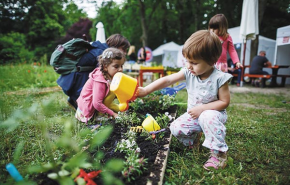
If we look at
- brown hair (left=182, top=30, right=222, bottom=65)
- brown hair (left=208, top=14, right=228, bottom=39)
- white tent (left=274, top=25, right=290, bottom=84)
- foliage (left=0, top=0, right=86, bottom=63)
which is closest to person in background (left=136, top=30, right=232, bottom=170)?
brown hair (left=182, top=30, right=222, bottom=65)

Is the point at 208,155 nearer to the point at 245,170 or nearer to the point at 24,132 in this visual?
the point at 245,170

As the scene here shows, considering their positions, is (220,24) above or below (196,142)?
above

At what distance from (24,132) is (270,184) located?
2161mm

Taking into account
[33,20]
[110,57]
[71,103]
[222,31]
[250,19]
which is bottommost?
[71,103]

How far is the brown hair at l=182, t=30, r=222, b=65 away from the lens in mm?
1405

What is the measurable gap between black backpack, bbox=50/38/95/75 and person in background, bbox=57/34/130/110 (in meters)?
0.06

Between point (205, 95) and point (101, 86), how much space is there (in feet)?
3.83

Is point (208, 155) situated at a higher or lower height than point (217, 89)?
lower

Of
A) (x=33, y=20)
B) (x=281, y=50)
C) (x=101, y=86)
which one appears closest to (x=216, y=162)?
(x=101, y=86)

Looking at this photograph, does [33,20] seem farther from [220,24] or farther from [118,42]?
[220,24]

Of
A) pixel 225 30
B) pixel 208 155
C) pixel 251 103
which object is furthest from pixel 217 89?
pixel 251 103

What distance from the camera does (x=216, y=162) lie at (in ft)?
4.62

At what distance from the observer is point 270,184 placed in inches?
47.5

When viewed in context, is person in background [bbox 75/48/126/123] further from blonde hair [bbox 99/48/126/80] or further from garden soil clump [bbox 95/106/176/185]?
garden soil clump [bbox 95/106/176/185]
